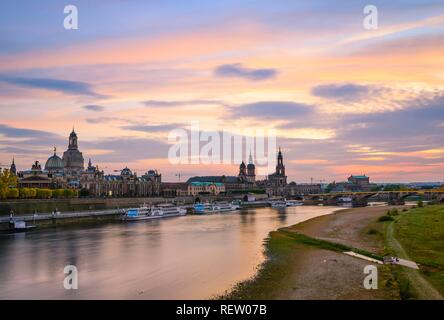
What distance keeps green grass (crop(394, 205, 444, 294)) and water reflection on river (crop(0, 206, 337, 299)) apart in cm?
1185

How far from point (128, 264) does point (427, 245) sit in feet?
84.1

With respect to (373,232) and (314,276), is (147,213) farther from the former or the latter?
(314,276)

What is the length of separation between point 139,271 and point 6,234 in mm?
35736

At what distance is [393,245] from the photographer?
43.2 metres

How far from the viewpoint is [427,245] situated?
1674 inches

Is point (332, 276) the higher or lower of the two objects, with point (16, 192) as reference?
lower

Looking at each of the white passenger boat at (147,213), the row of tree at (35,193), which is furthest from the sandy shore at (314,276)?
the row of tree at (35,193)

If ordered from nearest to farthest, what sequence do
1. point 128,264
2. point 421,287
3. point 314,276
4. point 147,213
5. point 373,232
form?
point 421,287
point 314,276
point 128,264
point 373,232
point 147,213

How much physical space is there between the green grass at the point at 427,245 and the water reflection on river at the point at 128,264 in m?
11.9

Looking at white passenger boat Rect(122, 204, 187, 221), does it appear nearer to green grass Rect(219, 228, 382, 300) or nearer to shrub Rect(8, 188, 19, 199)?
shrub Rect(8, 188, 19, 199)

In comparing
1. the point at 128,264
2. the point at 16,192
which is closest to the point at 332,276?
the point at 128,264

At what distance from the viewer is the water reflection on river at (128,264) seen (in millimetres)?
30266
